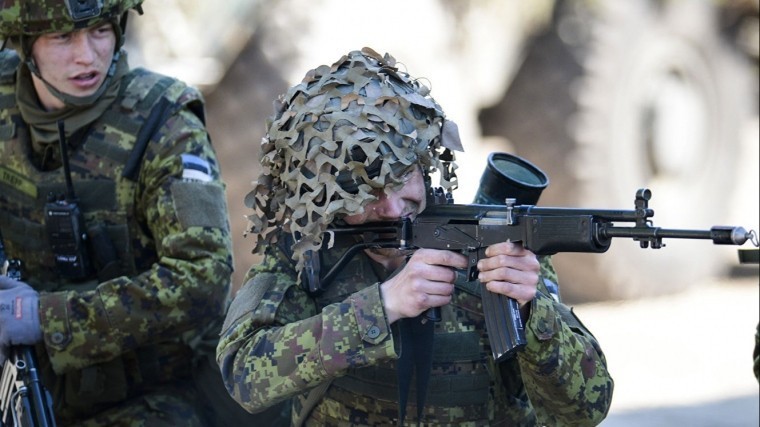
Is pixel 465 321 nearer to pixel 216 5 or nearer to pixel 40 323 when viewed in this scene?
pixel 40 323

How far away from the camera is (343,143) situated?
361 centimetres

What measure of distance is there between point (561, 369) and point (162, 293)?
4.44 feet

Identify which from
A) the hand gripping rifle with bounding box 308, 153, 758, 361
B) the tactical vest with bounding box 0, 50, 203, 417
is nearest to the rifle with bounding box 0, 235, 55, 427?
the tactical vest with bounding box 0, 50, 203, 417

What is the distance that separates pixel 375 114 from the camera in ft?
11.9

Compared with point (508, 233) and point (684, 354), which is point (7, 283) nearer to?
point (508, 233)

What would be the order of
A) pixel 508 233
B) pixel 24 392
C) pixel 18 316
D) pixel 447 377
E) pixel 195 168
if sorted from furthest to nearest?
pixel 195 168
pixel 18 316
pixel 24 392
pixel 447 377
pixel 508 233

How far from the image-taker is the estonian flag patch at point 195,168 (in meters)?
4.48

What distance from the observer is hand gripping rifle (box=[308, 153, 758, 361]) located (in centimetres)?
322

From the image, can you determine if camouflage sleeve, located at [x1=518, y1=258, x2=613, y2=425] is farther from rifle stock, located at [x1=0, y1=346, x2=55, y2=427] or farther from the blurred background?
the blurred background

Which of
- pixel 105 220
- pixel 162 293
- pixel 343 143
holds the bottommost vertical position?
pixel 162 293

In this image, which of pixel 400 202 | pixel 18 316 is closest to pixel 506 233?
pixel 400 202

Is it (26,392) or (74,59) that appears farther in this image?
(74,59)

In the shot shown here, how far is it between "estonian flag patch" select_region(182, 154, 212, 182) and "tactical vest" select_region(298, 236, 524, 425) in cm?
76

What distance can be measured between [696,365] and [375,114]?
475 centimetres
